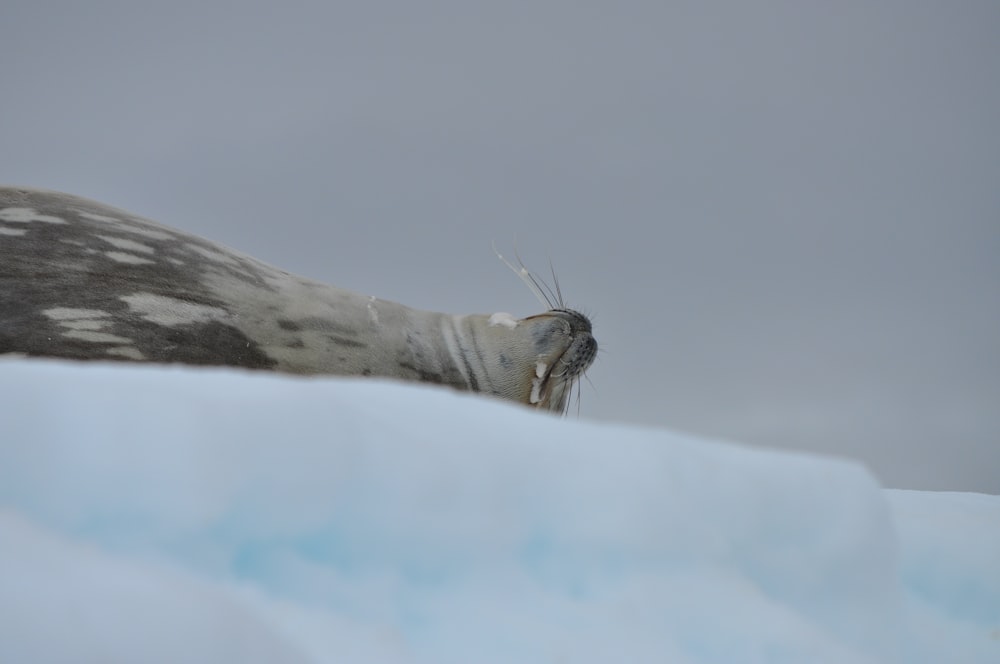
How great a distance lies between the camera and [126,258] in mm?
1849

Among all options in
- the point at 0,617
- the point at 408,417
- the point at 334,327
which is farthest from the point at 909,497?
the point at 334,327

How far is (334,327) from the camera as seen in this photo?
2.00 meters

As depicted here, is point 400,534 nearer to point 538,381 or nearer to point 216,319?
point 216,319

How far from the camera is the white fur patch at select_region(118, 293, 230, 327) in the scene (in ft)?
5.69

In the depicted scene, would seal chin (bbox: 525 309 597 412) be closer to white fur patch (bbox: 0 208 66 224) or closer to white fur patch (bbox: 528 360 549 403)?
white fur patch (bbox: 528 360 549 403)

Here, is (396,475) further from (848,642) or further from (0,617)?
(848,642)

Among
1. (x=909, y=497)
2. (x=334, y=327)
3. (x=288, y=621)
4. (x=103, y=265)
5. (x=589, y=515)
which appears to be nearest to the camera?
(x=288, y=621)

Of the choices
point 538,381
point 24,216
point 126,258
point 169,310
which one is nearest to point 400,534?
point 169,310

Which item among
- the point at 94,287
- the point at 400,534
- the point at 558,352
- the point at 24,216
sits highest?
the point at 558,352

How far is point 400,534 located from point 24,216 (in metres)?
1.50

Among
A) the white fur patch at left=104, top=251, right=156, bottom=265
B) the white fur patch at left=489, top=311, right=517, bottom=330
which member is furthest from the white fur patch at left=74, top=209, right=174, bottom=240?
the white fur patch at left=489, top=311, right=517, bottom=330

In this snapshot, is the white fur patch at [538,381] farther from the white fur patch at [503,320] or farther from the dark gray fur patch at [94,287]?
the dark gray fur patch at [94,287]

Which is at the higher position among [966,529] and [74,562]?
[966,529]

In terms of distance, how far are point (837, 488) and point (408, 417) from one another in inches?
13.6
